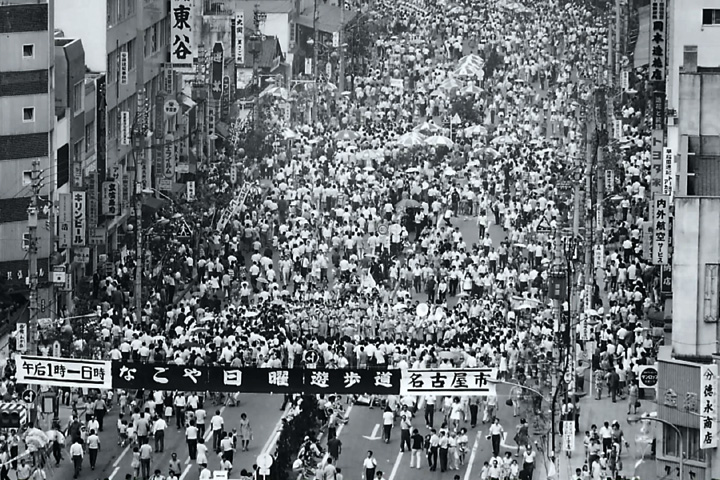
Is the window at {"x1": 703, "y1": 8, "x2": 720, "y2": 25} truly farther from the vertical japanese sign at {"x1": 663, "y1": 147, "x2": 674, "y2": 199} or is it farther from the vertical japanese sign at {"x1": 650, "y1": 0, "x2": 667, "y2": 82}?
the vertical japanese sign at {"x1": 663, "y1": 147, "x2": 674, "y2": 199}

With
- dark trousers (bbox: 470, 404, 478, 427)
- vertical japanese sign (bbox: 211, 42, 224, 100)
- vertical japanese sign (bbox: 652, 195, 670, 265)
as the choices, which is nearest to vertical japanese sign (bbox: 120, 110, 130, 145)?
vertical japanese sign (bbox: 211, 42, 224, 100)

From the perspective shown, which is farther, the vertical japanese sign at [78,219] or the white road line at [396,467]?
the vertical japanese sign at [78,219]

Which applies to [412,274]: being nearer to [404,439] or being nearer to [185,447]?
[404,439]

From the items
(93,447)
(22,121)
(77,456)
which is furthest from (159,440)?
(22,121)

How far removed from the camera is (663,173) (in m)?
76.0

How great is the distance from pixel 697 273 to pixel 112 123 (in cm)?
3576

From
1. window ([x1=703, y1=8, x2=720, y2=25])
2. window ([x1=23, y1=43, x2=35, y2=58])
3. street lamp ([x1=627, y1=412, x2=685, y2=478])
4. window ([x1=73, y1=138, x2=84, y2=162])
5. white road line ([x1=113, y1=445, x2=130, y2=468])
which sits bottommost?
white road line ([x1=113, y1=445, x2=130, y2=468])

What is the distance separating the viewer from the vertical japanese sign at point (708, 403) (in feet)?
197

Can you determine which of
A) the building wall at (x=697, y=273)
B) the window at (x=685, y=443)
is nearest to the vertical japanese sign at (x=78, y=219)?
the building wall at (x=697, y=273)

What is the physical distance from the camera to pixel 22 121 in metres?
81.1

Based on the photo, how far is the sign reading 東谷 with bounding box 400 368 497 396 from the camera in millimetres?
62531

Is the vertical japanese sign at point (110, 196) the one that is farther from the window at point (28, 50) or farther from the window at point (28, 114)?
the window at point (28, 50)

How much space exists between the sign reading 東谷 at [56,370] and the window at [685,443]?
1444 centimetres

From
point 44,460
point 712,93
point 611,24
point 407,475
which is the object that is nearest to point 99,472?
point 44,460
